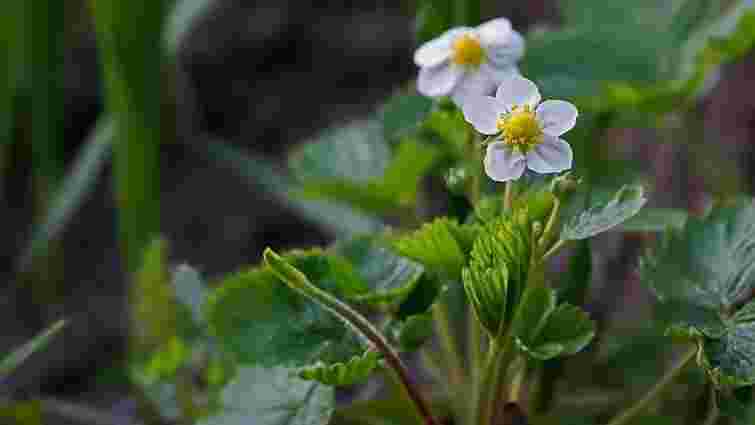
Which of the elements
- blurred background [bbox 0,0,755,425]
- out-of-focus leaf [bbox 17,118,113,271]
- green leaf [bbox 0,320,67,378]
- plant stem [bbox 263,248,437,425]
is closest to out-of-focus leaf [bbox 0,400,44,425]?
green leaf [bbox 0,320,67,378]

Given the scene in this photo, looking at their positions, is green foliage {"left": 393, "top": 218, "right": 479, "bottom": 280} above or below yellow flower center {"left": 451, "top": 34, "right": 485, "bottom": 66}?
below

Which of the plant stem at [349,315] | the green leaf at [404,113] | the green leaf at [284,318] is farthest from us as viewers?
the green leaf at [404,113]

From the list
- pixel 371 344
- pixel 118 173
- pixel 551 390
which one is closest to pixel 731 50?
pixel 551 390

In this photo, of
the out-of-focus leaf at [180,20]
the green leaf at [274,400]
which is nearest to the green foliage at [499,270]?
the green leaf at [274,400]

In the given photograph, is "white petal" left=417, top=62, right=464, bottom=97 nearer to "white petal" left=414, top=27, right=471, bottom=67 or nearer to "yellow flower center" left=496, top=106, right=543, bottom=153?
"white petal" left=414, top=27, right=471, bottom=67

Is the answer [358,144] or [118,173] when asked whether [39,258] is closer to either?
[118,173]

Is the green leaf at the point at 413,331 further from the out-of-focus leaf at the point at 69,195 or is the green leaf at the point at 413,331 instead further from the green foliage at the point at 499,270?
the out-of-focus leaf at the point at 69,195

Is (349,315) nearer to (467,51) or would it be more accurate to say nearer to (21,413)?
(467,51)
